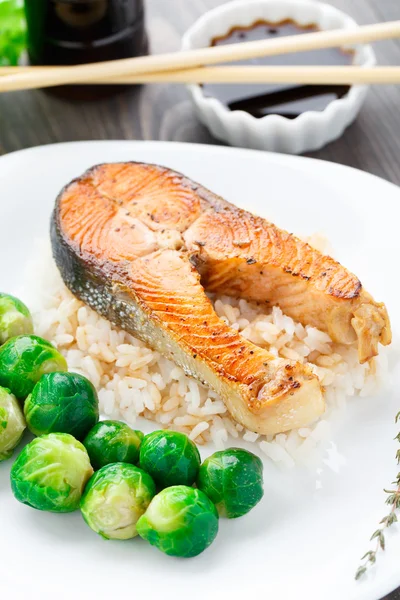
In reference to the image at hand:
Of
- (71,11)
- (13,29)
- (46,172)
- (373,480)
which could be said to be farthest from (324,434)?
(13,29)

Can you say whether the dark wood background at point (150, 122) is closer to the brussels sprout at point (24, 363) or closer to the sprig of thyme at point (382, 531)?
the brussels sprout at point (24, 363)

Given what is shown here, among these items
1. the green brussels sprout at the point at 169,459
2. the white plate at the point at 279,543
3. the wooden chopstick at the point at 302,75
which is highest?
the wooden chopstick at the point at 302,75

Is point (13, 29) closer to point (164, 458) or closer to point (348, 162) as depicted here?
point (348, 162)

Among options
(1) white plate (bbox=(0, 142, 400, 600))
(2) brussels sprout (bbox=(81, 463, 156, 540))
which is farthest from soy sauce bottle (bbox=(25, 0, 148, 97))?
(2) brussels sprout (bbox=(81, 463, 156, 540))

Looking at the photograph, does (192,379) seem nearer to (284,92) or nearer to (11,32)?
(284,92)

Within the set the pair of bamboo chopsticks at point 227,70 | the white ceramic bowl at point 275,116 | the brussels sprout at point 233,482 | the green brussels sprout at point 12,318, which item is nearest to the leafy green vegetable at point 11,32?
Answer: the pair of bamboo chopsticks at point 227,70

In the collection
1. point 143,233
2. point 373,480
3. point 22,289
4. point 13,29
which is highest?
point 13,29

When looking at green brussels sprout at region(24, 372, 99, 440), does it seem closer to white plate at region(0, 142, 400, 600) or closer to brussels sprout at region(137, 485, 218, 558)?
white plate at region(0, 142, 400, 600)
